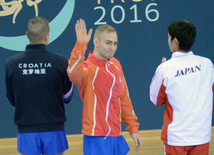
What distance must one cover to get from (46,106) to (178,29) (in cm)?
95

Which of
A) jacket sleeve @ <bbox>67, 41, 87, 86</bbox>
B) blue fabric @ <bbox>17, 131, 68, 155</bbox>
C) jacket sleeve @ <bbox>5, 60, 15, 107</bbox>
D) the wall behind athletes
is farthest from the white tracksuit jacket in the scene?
the wall behind athletes

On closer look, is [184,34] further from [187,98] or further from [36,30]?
[36,30]

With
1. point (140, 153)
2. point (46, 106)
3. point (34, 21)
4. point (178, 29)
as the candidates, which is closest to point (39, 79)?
point (46, 106)

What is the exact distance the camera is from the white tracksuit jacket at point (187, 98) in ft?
5.28

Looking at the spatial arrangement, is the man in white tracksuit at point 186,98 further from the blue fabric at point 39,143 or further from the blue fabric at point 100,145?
the blue fabric at point 39,143

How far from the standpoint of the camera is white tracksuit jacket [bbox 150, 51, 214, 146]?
1.61 metres

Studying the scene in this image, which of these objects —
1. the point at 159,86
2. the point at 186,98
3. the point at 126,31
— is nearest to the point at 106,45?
the point at 159,86

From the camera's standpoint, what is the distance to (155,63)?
123 inches

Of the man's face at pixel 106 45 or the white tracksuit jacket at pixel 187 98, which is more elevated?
the man's face at pixel 106 45

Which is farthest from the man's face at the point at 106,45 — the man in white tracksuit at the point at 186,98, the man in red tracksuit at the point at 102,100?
the man in white tracksuit at the point at 186,98

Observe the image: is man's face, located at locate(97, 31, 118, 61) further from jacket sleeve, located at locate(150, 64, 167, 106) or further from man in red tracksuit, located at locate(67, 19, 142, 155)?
jacket sleeve, located at locate(150, 64, 167, 106)

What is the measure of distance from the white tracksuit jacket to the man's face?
0.34 m

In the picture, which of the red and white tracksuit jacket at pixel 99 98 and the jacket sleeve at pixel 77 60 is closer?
the jacket sleeve at pixel 77 60

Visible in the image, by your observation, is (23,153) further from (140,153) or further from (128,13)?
(128,13)
